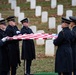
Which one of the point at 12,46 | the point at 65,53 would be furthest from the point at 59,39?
the point at 12,46

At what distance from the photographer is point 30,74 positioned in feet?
39.3

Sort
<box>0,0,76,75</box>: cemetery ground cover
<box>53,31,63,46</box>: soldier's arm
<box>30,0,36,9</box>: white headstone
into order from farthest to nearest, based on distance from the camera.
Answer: <box>30,0,36,9</box>: white headstone < <box>0,0,76,75</box>: cemetery ground cover < <box>53,31,63,46</box>: soldier's arm

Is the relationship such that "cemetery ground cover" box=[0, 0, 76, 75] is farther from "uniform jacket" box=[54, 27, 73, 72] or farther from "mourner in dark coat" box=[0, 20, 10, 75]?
"uniform jacket" box=[54, 27, 73, 72]

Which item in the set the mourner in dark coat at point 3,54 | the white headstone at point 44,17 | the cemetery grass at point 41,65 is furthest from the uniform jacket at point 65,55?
the white headstone at point 44,17

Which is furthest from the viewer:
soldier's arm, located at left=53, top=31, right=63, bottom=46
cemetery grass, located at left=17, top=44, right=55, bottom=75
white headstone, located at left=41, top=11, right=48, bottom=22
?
white headstone, located at left=41, top=11, right=48, bottom=22

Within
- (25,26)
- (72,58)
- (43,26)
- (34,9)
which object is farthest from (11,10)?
(72,58)

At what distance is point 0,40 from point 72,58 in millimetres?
2030

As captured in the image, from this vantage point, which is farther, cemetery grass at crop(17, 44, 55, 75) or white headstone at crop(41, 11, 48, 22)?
white headstone at crop(41, 11, 48, 22)

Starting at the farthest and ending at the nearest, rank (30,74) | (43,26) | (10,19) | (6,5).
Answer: (6,5) → (43,26) → (30,74) → (10,19)

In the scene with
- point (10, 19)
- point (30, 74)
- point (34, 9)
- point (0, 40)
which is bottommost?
point (30, 74)

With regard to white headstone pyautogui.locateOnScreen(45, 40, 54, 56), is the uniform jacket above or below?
below

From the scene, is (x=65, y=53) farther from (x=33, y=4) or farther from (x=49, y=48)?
(x=33, y=4)

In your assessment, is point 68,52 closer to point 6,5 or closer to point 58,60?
point 58,60

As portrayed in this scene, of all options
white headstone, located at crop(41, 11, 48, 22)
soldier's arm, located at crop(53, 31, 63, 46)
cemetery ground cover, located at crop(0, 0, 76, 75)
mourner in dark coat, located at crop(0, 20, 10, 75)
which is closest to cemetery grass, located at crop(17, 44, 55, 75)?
cemetery ground cover, located at crop(0, 0, 76, 75)
